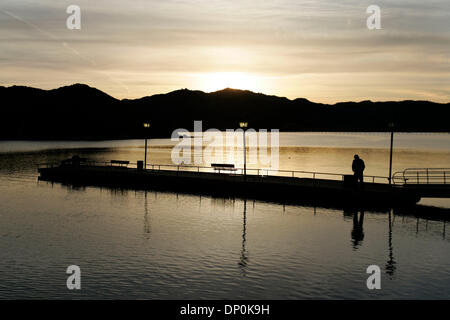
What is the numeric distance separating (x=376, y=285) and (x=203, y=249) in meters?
10.1

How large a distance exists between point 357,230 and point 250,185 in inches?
722

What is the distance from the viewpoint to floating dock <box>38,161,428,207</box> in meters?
41.6

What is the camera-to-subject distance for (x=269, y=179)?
5119 cm

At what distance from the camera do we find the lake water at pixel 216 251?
20.5 meters

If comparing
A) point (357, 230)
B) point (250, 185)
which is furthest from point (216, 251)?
point (250, 185)

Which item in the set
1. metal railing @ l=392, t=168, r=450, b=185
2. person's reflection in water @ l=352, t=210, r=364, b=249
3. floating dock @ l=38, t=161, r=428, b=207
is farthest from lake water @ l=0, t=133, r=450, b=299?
metal railing @ l=392, t=168, r=450, b=185

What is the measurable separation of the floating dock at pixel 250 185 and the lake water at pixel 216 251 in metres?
3.22

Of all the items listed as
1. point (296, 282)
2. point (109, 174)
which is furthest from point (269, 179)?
point (296, 282)

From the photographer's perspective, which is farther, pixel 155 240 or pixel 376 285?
pixel 155 240

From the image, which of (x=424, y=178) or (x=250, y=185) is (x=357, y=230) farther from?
(x=424, y=178)

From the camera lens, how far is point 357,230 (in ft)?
107

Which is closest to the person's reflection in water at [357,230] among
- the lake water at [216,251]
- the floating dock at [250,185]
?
the lake water at [216,251]
